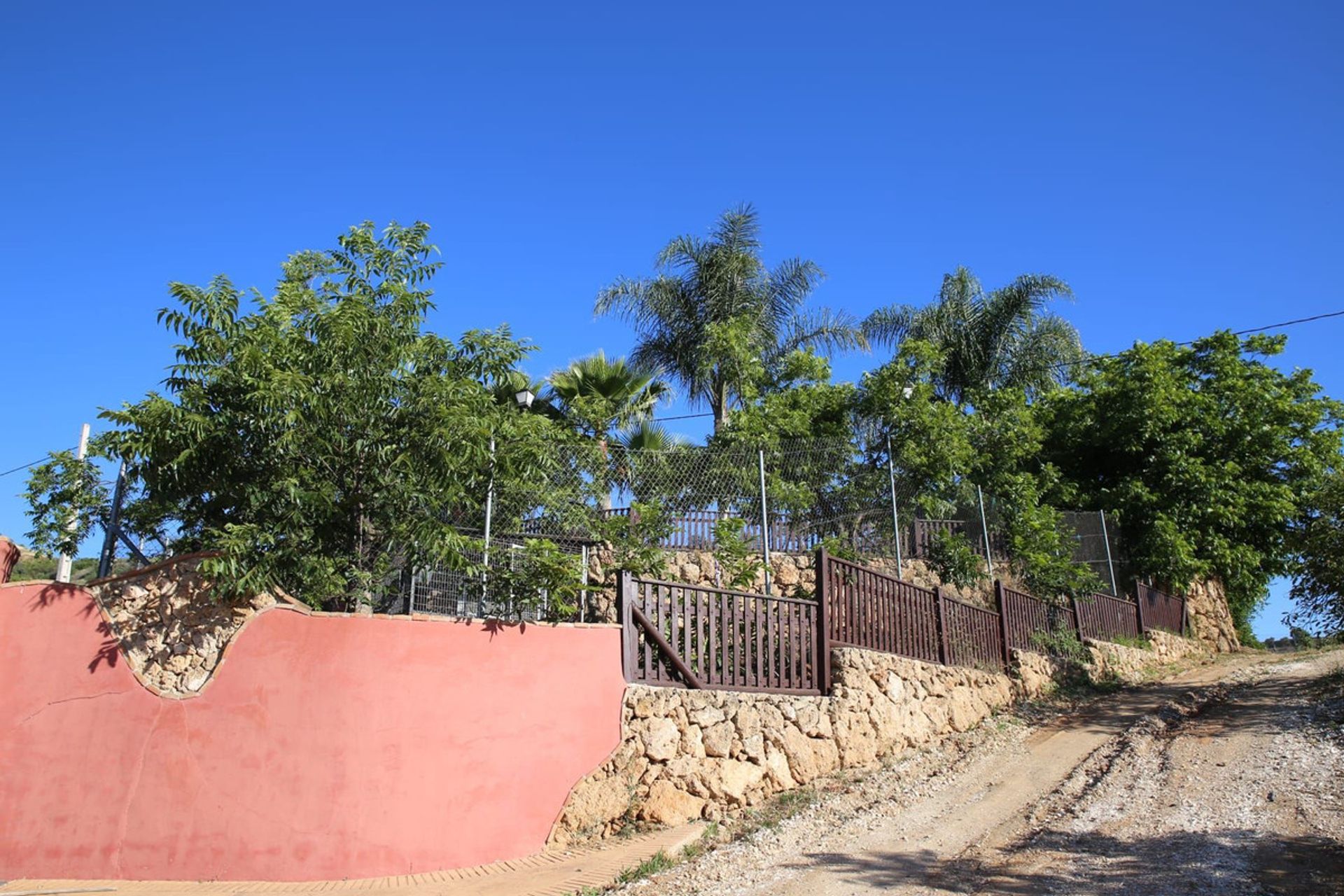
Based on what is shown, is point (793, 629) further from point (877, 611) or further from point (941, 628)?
point (941, 628)

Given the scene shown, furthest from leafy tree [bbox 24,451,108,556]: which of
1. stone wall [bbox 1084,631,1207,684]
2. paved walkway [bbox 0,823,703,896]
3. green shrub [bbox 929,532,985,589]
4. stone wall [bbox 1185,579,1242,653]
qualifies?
stone wall [bbox 1185,579,1242,653]

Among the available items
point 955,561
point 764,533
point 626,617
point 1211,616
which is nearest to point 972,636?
point 955,561

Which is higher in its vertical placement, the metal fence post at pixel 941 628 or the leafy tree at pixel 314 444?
the leafy tree at pixel 314 444

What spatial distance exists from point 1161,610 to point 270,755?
61.1ft

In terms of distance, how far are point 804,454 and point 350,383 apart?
6681mm

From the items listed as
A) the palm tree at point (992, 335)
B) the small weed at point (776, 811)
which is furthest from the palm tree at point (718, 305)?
the small weed at point (776, 811)

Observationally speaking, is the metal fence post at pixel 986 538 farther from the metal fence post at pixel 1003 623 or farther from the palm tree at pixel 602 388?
the palm tree at pixel 602 388

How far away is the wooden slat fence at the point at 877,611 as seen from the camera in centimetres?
1006

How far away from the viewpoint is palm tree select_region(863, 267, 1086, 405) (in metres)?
23.0

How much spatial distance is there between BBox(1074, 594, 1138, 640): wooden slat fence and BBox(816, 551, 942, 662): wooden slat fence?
5520 mm

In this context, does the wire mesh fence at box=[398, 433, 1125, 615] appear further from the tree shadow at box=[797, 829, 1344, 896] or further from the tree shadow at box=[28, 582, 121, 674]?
the tree shadow at box=[797, 829, 1344, 896]

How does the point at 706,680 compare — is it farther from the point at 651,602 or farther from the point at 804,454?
the point at 804,454

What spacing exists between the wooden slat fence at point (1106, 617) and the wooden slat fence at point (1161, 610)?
517 millimetres

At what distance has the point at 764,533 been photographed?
416 inches
